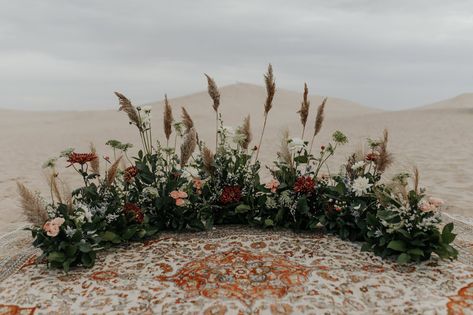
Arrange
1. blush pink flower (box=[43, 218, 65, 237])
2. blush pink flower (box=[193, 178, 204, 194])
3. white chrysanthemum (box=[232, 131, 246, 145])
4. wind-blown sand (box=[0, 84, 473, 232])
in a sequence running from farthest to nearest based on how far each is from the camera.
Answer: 1. wind-blown sand (box=[0, 84, 473, 232])
2. blush pink flower (box=[193, 178, 204, 194])
3. white chrysanthemum (box=[232, 131, 246, 145])
4. blush pink flower (box=[43, 218, 65, 237])

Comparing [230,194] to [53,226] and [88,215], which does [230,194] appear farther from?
[53,226]

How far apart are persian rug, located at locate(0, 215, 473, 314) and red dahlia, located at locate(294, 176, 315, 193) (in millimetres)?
Result: 585

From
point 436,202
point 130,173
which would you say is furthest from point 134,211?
point 436,202

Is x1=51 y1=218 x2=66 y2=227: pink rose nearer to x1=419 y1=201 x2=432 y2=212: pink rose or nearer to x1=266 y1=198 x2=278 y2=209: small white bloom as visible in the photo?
x1=266 y1=198 x2=278 y2=209: small white bloom

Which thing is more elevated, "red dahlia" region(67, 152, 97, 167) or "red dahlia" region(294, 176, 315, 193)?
"red dahlia" region(67, 152, 97, 167)

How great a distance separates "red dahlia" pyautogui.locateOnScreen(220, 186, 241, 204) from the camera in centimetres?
530

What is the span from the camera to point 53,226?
A: 4031 millimetres

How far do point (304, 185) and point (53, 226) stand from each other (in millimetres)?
2622

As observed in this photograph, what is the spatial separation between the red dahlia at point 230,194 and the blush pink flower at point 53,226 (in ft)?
6.11

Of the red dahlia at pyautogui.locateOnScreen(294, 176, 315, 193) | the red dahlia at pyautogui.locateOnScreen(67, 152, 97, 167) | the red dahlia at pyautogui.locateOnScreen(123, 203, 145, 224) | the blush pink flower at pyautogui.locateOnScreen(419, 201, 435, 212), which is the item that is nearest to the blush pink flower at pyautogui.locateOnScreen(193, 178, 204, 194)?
the red dahlia at pyautogui.locateOnScreen(123, 203, 145, 224)

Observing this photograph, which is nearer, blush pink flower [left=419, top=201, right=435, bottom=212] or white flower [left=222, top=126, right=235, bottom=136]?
blush pink flower [left=419, top=201, right=435, bottom=212]

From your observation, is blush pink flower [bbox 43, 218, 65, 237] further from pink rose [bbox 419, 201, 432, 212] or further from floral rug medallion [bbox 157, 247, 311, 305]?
pink rose [bbox 419, 201, 432, 212]

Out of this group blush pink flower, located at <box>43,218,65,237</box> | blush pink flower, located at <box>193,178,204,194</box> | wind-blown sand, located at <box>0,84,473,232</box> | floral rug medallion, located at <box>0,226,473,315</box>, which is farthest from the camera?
wind-blown sand, located at <box>0,84,473,232</box>

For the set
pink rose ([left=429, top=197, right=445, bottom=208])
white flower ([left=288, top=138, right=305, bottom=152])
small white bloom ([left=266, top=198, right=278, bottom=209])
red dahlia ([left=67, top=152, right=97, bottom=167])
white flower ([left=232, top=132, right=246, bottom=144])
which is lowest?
small white bloom ([left=266, top=198, right=278, bottom=209])
